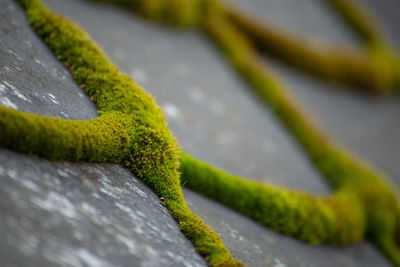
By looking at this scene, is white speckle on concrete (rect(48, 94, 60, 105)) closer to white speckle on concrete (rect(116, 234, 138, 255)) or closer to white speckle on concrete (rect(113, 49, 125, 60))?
white speckle on concrete (rect(116, 234, 138, 255))

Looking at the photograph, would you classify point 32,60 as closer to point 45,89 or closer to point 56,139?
point 45,89

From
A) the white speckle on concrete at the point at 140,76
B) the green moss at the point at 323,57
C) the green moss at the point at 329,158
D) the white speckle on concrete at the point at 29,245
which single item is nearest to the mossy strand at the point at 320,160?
the green moss at the point at 329,158

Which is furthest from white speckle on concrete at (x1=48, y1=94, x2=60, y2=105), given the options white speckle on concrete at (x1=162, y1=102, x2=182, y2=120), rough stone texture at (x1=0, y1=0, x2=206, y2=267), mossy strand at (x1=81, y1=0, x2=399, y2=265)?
white speckle on concrete at (x1=162, y1=102, x2=182, y2=120)

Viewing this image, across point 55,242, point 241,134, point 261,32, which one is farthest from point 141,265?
point 261,32

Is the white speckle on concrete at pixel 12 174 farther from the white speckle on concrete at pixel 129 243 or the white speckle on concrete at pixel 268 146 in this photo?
the white speckle on concrete at pixel 268 146

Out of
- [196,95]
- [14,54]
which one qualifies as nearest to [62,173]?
[14,54]

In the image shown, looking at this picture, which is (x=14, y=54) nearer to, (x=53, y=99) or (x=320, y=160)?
(x=53, y=99)
